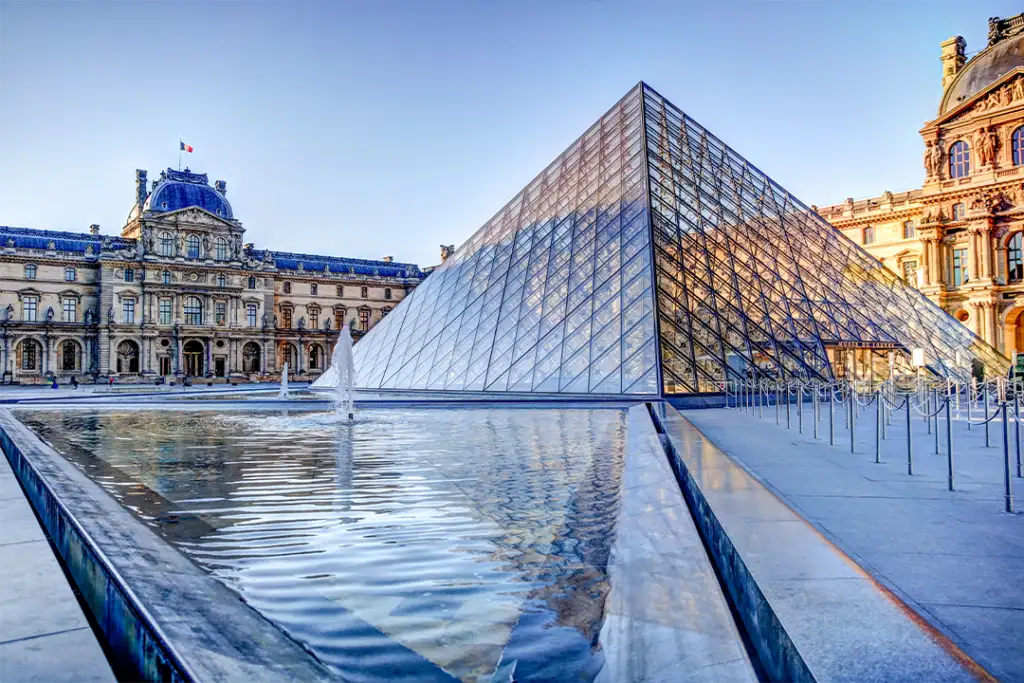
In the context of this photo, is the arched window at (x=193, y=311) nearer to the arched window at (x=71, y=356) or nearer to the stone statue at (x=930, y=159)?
the arched window at (x=71, y=356)

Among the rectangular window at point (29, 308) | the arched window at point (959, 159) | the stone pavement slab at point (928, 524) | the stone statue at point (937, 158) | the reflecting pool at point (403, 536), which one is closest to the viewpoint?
the stone pavement slab at point (928, 524)

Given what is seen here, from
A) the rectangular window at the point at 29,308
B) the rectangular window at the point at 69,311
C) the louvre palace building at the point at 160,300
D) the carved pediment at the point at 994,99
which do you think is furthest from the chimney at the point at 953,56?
the rectangular window at the point at 29,308

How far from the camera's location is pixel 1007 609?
2.77 metres

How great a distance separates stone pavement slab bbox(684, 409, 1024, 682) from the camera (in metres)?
2.66

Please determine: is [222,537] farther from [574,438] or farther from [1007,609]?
[574,438]

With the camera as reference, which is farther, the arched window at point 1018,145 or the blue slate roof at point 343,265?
the blue slate roof at point 343,265

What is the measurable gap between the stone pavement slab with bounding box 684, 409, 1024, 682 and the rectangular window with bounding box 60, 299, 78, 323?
60232mm

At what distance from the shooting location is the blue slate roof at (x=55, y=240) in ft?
186

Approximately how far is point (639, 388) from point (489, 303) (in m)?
8.36

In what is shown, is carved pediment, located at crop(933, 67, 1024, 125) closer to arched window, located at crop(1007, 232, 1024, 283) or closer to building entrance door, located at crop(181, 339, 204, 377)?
arched window, located at crop(1007, 232, 1024, 283)

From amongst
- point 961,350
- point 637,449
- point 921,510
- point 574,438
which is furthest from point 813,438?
point 961,350

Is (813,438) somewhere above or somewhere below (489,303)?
below

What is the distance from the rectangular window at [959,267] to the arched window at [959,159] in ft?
14.1

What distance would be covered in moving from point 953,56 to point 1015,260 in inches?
559
